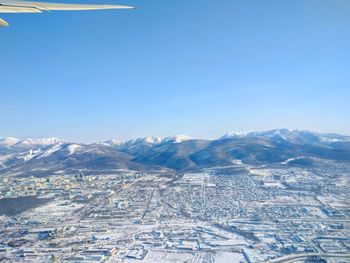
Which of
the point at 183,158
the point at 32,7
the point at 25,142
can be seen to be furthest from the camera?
the point at 25,142

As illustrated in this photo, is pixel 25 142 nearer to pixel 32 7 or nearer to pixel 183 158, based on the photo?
pixel 183 158

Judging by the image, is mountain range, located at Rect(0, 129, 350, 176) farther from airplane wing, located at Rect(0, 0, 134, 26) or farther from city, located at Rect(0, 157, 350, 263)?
airplane wing, located at Rect(0, 0, 134, 26)

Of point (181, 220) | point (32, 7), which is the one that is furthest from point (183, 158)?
point (32, 7)

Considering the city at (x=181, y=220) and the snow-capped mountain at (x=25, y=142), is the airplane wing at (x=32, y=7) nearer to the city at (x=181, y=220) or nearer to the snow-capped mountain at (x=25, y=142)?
the city at (x=181, y=220)

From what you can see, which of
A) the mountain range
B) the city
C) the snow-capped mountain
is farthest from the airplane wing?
the snow-capped mountain

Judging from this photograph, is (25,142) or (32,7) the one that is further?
(25,142)

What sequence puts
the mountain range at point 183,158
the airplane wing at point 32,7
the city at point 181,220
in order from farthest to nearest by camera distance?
the mountain range at point 183,158, the city at point 181,220, the airplane wing at point 32,7

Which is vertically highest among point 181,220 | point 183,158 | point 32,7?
point 32,7

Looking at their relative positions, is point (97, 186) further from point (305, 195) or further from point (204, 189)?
point (305, 195)

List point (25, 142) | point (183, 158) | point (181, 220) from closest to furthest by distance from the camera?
point (181, 220)
point (183, 158)
point (25, 142)

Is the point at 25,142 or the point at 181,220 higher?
the point at 25,142

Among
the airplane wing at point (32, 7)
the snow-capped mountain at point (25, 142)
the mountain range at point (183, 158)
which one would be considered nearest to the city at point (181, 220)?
the airplane wing at point (32, 7)
